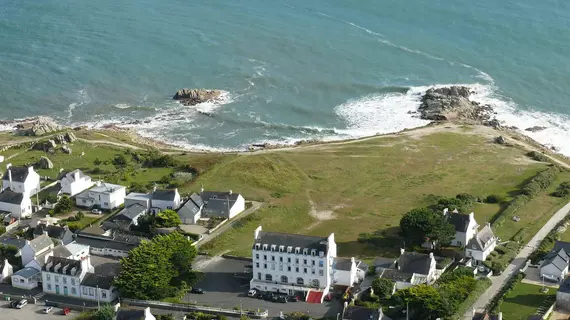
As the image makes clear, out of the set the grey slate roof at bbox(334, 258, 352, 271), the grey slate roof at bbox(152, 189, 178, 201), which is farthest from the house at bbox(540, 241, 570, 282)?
the grey slate roof at bbox(152, 189, 178, 201)

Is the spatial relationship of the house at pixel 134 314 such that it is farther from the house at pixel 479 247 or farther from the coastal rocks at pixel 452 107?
the coastal rocks at pixel 452 107

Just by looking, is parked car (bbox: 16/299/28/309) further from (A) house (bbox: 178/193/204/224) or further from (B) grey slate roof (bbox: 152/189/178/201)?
(B) grey slate roof (bbox: 152/189/178/201)

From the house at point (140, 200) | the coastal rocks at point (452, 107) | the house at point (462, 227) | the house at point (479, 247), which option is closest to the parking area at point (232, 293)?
the house at point (140, 200)

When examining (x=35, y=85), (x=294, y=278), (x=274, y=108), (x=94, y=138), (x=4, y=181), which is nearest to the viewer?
(x=294, y=278)

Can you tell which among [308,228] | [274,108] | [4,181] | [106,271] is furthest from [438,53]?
[106,271]

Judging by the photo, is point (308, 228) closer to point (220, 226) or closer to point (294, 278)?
point (220, 226)
